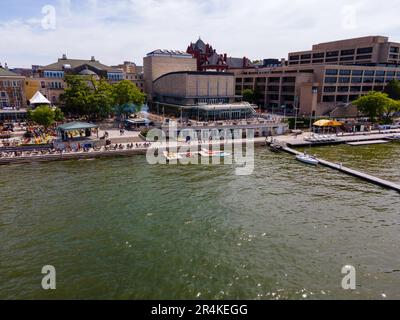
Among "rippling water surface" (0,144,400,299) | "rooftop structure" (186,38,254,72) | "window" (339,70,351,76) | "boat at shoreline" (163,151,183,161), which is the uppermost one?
"rooftop structure" (186,38,254,72)

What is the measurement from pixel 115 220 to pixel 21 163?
101 feet

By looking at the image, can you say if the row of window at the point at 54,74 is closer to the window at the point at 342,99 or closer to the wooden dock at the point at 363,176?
the wooden dock at the point at 363,176

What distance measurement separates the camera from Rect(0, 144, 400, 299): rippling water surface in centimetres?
2377

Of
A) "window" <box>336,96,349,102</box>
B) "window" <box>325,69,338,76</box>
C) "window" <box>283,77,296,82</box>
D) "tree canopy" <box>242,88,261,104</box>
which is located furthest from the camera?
"tree canopy" <box>242,88,261,104</box>

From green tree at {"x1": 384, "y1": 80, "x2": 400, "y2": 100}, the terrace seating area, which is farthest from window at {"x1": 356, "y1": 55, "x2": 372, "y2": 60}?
the terrace seating area

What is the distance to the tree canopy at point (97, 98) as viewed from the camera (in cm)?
7950

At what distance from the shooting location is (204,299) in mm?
22484

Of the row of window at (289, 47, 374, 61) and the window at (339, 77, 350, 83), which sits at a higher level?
the row of window at (289, 47, 374, 61)

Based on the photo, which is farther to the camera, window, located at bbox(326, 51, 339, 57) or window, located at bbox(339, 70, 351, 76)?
window, located at bbox(326, 51, 339, 57)

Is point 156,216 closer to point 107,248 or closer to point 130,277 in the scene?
point 107,248

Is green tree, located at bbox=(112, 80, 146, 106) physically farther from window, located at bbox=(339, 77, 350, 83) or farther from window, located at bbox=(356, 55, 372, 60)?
window, located at bbox=(356, 55, 372, 60)

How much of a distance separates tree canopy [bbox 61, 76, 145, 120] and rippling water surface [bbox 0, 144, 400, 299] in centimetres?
3338

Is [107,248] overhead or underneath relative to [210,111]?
underneath

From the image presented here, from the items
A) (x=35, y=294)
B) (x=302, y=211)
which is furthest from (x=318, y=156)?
(x=35, y=294)
